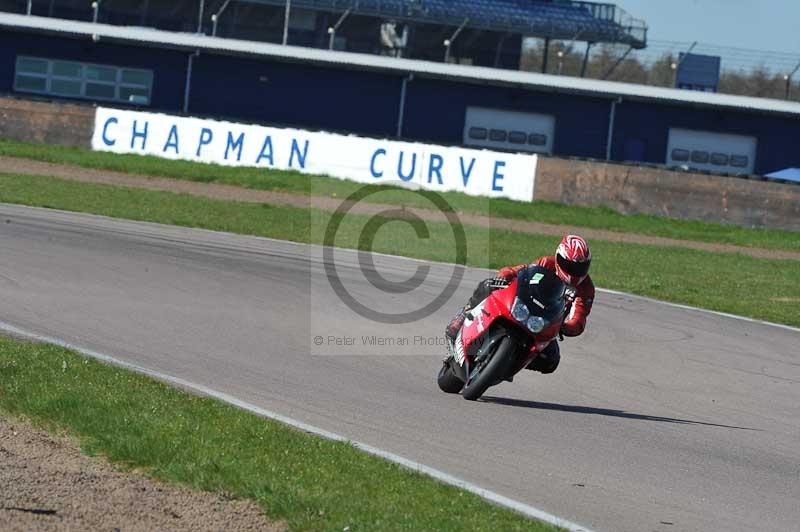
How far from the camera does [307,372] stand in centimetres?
1016

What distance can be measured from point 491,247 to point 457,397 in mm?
13286

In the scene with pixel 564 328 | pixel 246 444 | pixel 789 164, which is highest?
pixel 789 164

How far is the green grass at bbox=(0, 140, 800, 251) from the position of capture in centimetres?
2752

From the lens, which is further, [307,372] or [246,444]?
[307,372]

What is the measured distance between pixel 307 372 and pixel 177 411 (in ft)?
7.63

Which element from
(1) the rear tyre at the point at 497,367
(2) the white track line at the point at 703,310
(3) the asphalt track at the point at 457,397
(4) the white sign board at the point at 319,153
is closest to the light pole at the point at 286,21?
(4) the white sign board at the point at 319,153

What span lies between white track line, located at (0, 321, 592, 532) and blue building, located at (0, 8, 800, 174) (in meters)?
31.8

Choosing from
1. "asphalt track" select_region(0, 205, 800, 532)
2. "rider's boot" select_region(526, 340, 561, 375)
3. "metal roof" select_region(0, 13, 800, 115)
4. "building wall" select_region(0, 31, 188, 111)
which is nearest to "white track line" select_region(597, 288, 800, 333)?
"asphalt track" select_region(0, 205, 800, 532)

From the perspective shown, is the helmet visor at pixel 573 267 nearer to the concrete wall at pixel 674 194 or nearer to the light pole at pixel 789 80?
the concrete wall at pixel 674 194

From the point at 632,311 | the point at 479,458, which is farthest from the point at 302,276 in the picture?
the point at 479,458

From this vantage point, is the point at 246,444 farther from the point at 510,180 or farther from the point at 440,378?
the point at 510,180

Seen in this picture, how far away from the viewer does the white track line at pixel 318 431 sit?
20.7ft

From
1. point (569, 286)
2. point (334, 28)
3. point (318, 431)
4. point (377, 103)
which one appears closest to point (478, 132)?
point (377, 103)

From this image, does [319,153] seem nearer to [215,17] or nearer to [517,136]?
[517,136]
